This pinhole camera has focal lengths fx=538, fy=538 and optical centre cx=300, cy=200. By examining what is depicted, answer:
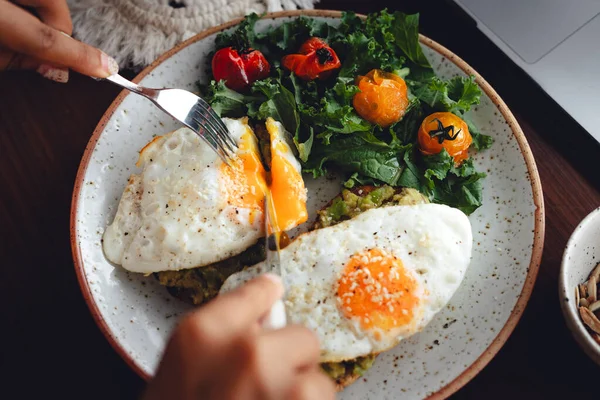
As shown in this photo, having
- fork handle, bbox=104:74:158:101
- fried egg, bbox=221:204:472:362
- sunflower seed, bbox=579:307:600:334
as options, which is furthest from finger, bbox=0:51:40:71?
sunflower seed, bbox=579:307:600:334

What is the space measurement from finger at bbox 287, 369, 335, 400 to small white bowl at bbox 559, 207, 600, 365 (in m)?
1.43

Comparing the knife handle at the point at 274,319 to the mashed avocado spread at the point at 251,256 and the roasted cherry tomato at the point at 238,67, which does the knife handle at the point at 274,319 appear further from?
the roasted cherry tomato at the point at 238,67

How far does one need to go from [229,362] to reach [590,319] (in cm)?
187

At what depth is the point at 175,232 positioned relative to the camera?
2639 mm

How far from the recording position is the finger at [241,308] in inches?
58.7

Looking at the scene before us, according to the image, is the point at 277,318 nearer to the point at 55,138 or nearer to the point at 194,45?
the point at 194,45

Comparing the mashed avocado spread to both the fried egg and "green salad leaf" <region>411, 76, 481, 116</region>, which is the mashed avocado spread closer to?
the fried egg

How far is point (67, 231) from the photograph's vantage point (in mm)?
3146

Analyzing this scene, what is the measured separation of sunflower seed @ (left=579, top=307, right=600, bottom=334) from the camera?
8.15 ft

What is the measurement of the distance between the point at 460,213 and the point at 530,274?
45cm

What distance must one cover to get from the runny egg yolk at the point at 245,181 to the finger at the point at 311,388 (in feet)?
4.03

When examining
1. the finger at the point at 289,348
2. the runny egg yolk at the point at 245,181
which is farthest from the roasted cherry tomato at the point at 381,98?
the finger at the point at 289,348

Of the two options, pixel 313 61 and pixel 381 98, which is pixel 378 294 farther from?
pixel 313 61

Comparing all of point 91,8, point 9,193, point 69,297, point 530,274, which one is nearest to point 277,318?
point 530,274
